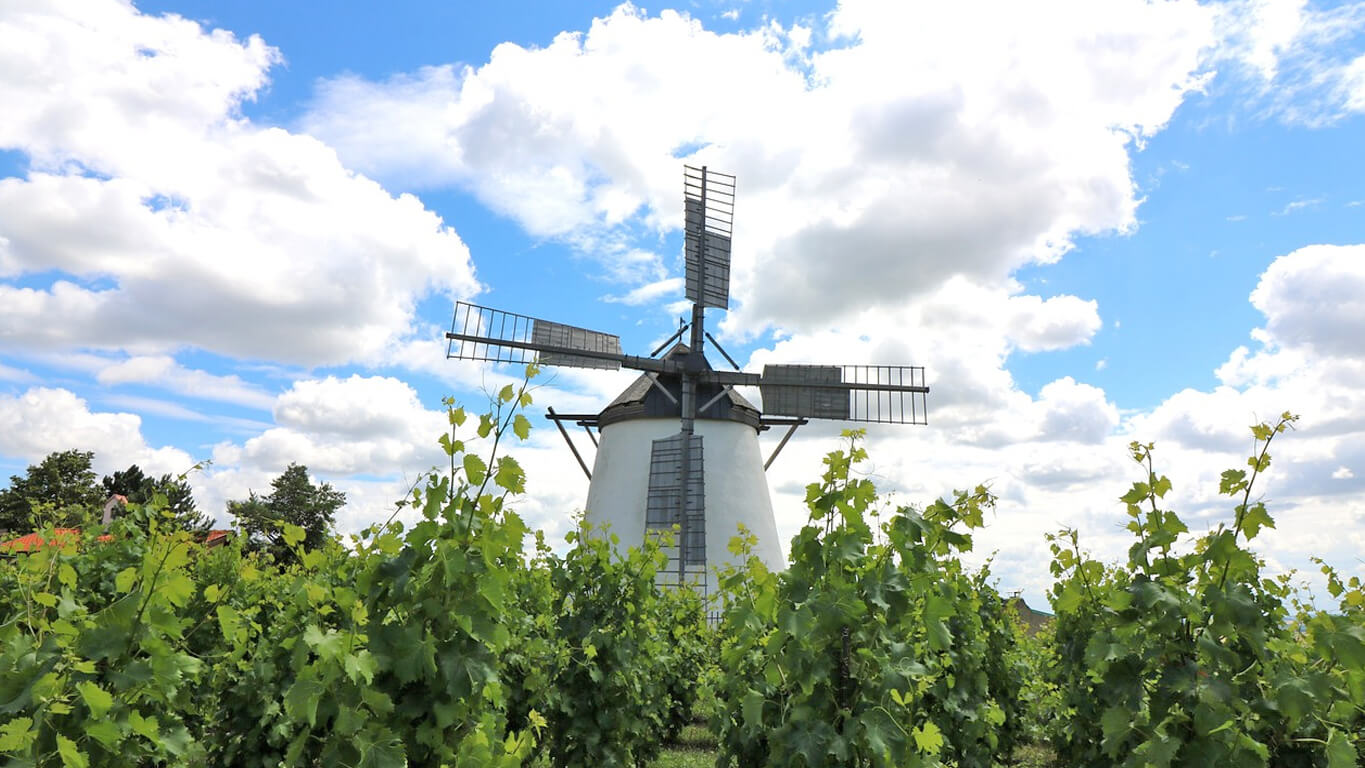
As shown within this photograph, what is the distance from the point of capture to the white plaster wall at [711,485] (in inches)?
819

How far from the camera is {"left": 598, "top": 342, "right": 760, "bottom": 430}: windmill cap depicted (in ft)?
70.6

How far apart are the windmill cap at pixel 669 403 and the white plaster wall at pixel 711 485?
18 cm

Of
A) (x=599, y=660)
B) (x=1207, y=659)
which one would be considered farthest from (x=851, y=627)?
(x=599, y=660)

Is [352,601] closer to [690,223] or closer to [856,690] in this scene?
[856,690]

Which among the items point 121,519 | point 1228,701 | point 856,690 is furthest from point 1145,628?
point 121,519

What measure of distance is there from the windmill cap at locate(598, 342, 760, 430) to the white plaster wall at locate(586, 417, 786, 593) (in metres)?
0.18

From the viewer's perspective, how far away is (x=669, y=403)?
70.5 ft

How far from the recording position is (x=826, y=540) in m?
3.77

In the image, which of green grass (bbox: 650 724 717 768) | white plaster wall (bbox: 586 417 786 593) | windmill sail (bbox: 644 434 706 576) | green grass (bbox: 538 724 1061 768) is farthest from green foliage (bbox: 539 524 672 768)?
white plaster wall (bbox: 586 417 786 593)

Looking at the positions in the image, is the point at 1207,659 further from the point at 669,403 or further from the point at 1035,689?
the point at 669,403

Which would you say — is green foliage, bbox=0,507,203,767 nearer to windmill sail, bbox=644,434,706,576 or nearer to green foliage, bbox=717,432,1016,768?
green foliage, bbox=717,432,1016,768

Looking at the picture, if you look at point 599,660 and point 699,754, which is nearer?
point 599,660

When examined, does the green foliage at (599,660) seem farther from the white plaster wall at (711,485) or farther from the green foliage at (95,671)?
the white plaster wall at (711,485)

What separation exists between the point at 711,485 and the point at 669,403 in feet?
7.89
